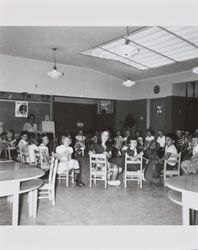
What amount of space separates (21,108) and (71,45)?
3.48 m

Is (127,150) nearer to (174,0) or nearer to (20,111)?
(174,0)

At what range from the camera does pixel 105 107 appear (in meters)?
13.0

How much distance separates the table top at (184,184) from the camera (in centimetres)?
281

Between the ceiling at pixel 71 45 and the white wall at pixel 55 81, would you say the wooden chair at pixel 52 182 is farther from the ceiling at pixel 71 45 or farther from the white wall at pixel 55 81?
the white wall at pixel 55 81

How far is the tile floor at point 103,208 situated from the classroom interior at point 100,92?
0.01 m

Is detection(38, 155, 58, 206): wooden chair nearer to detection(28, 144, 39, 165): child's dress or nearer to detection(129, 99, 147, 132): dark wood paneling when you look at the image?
detection(28, 144, 39, 165): child's dress

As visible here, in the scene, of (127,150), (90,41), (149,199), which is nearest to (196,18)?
(149,199)

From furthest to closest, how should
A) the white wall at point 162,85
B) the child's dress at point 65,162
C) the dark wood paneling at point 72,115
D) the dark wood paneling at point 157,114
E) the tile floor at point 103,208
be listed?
the dark wood paneling at point 72,115 → the dark wood paneling at point 157,114 → the white wall at point 162,85 → the child's dress at point 65,162 → the tile floor at point 103,208

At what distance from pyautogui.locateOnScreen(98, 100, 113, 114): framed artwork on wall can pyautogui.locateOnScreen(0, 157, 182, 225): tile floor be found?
7316 mm

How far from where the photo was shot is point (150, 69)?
990cm

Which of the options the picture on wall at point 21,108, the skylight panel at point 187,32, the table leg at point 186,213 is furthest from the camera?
the picture on wall at point 21,108

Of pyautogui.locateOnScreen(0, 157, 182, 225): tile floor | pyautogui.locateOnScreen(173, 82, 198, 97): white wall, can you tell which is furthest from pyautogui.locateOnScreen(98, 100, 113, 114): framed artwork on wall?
pyautogui.locateOnScreen(0, 157, 182, 225): tile floor

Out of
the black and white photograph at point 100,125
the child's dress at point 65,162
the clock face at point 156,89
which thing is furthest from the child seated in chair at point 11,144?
the clock face at point 156,89

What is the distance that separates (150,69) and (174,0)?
7.57 m
